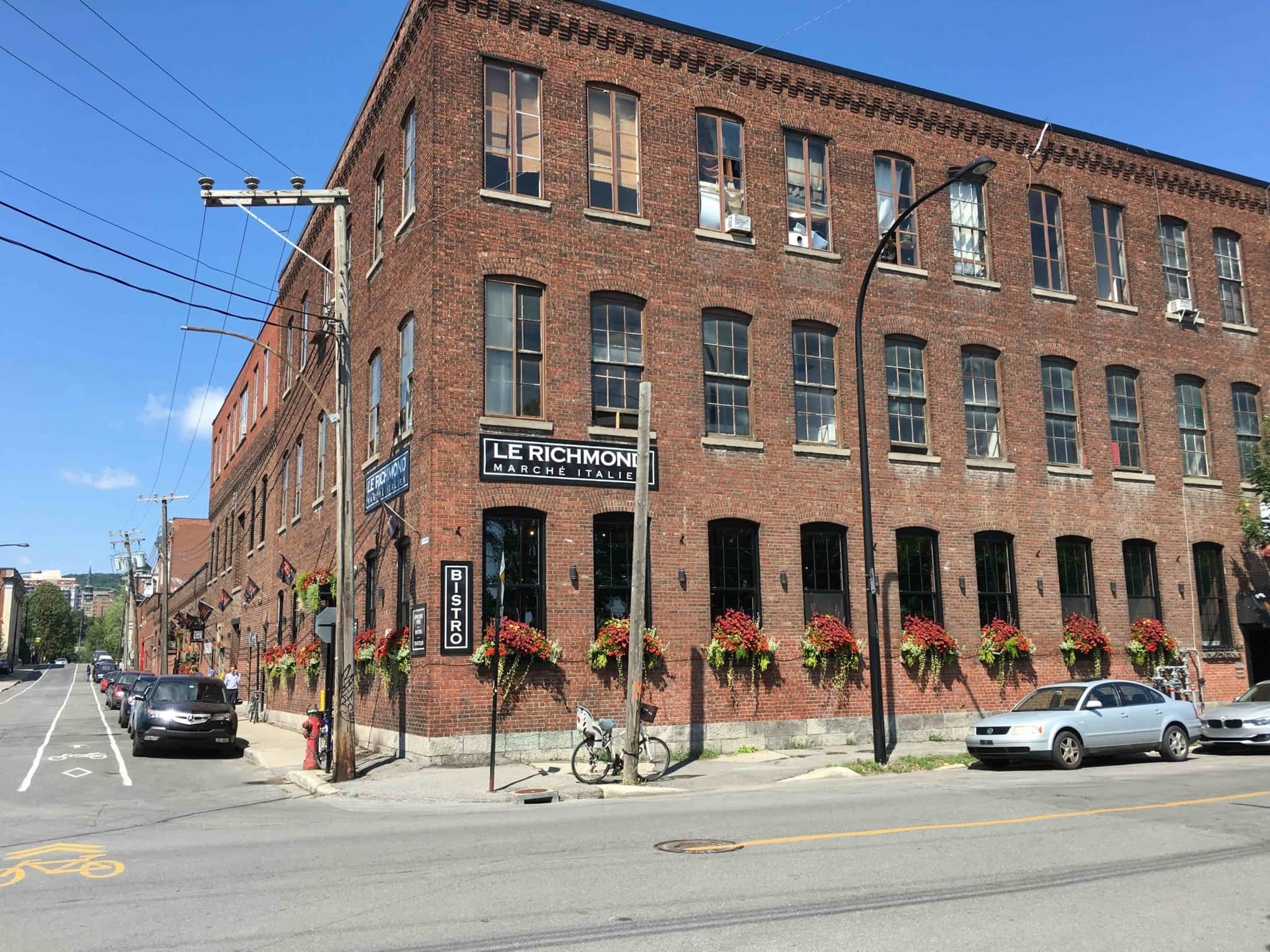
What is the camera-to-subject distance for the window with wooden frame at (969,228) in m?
24.3

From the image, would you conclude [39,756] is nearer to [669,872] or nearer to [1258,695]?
[669,872]

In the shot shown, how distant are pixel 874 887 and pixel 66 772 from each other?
52.2ft

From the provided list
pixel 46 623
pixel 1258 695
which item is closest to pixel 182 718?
pixel 1258 695

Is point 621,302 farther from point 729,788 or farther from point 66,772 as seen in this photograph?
point 66,772

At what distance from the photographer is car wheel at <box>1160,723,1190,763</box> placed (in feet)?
60.8

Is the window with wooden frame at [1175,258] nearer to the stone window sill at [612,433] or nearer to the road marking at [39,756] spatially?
the stone window sill at [612,433]

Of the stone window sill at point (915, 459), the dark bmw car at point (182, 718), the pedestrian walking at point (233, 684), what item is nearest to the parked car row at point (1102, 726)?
the stone window sill at point (915, 459)

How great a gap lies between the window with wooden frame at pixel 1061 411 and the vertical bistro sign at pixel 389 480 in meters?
14.6

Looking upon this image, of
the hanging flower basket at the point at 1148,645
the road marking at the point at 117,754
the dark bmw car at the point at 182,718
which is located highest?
the hanging flower basket at the point at 1148,645

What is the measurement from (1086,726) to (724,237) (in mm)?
11284

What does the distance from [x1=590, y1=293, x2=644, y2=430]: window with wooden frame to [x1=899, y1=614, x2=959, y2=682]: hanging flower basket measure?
7.14 m

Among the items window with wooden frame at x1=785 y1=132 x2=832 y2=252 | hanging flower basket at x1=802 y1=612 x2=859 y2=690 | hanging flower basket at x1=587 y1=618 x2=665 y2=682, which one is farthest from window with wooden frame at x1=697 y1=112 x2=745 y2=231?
hanging flower basket at x1=587 y1=618 x2=665 y2=682

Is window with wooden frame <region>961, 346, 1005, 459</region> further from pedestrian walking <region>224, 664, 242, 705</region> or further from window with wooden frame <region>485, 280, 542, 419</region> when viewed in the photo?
pedestrian walking <region>224, 664, 242, 705</region>

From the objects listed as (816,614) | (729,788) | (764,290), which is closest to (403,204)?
(764,290)
